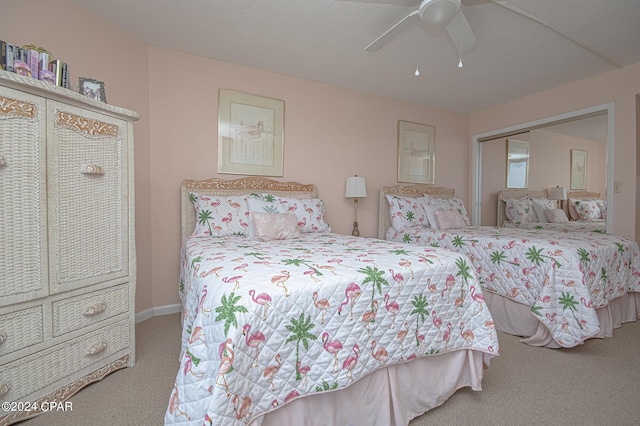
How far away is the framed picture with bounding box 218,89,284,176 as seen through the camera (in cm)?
278

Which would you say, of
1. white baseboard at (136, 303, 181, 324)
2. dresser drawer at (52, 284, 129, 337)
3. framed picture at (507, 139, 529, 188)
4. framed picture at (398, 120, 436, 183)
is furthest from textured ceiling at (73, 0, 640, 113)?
white baseboard at (136, 303, 181, 324)

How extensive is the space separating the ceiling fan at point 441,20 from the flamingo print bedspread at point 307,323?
1.29 meters

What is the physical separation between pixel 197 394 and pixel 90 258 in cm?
109

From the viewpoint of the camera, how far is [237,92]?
2822 millimetres

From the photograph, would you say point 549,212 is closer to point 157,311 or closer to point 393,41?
point 393,41

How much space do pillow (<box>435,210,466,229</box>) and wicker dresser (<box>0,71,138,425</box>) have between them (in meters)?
2.99

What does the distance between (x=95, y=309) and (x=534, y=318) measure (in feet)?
9.40

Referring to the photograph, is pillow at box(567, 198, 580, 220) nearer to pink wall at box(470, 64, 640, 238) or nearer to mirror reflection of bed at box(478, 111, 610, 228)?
mirror reflection of bed at box(478, 111, 610, 228)

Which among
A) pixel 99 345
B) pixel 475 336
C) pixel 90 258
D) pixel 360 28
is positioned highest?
pixel 360 28

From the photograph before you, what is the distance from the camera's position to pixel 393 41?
2.35 meters

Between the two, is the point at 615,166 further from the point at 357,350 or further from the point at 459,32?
the point at 357,350

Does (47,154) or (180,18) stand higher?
(180,18)

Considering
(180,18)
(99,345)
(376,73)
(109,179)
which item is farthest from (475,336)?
(180,18)

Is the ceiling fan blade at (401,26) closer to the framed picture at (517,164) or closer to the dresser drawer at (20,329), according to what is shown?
the dresser drawer at (20,329)
